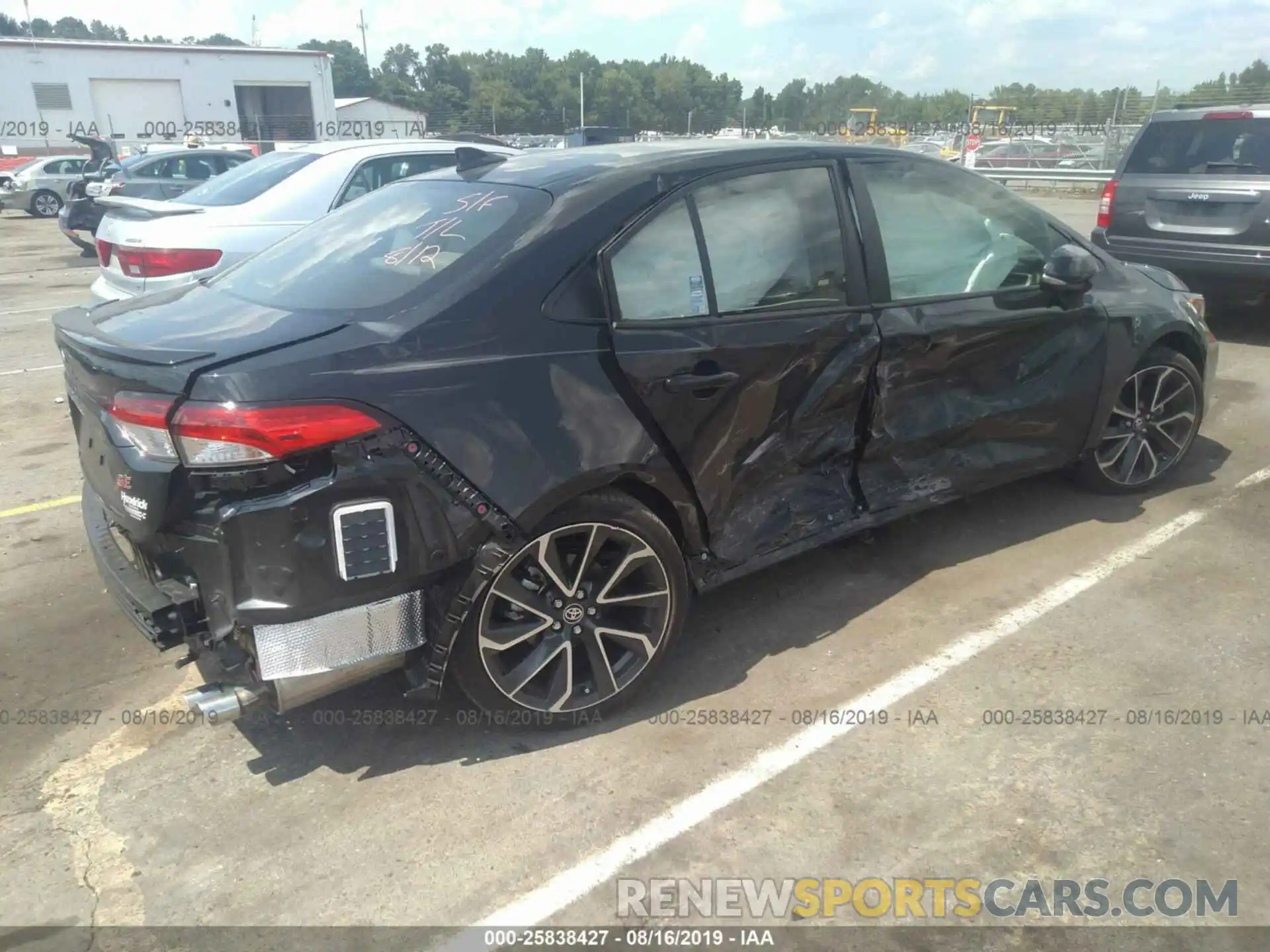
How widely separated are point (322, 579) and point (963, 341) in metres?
2.63

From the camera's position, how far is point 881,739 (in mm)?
3123

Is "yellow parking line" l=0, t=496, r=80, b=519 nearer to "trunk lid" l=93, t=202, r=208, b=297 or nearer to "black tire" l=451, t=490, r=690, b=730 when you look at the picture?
"trunk lid" l=93, t=202, r=208, b=297

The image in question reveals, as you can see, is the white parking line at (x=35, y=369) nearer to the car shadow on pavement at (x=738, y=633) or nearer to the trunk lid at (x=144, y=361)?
the trunk lid at (x=144, y=361)

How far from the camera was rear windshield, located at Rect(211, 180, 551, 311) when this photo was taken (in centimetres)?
302

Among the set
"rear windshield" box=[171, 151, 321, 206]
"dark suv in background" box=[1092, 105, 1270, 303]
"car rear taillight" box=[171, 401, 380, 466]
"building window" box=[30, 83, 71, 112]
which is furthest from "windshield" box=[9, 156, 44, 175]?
"car rear taillight" box=[171, 401, 380, 466]

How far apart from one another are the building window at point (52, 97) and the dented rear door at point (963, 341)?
50.2 meters

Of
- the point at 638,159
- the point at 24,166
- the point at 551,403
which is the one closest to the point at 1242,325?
the point at 638,159

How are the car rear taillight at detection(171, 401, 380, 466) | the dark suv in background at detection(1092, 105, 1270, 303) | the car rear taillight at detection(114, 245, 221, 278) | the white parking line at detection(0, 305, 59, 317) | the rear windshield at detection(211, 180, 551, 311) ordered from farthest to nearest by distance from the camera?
the white parking line at detection(0, 305, 59, 317)
the dark suv in background at detection(1092, 105, 1270, 303)
the car rear taillight at detection(114, 245, 221, 278)
the rear windshield at detection(211, 180, 551, 311)
the car rear taillight at detection(171, 401, 380, 466)

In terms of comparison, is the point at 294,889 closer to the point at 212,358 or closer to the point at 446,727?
the point at 446,727

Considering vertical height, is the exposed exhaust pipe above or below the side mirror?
below

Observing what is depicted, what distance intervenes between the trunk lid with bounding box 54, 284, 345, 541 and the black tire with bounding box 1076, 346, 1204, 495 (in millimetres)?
3660

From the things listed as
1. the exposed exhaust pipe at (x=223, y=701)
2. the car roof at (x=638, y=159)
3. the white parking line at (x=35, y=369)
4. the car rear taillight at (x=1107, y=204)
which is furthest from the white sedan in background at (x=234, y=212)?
the car rear taillight at (x=1107, y=204)

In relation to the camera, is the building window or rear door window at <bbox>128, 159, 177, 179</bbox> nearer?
rear door window at <bbox>128, 159, 177, 179</bbox>

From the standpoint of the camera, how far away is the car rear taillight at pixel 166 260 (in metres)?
6.09
